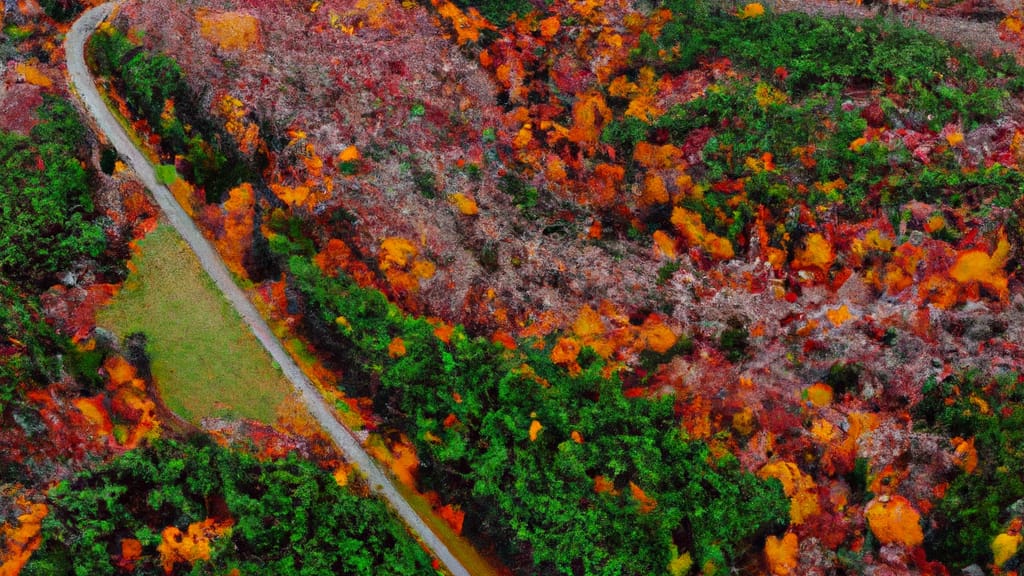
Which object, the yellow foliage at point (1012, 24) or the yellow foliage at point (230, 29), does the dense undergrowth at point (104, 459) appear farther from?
the yellow foliage at point (1012, 24)

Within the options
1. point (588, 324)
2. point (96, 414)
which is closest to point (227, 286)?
point (96, 414)

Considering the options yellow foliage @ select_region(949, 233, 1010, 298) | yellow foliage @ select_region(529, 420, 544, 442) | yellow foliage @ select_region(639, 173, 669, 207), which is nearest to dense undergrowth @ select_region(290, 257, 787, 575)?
yellow foliage @ select_region(529, 420, 544, 442)

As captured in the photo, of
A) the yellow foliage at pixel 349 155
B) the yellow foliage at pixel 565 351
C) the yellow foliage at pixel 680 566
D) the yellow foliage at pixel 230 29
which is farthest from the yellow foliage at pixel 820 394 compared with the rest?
the yellow foliage at pixel 230 29

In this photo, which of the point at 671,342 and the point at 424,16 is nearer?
the point at 671,342

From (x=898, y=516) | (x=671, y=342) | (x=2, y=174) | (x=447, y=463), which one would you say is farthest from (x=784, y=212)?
(x=2, y=174)

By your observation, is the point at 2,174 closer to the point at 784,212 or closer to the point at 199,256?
the point at 199,256

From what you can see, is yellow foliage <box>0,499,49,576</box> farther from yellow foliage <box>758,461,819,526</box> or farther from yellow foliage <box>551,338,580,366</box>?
yellow foliage <box>758,461,819,526</box>
